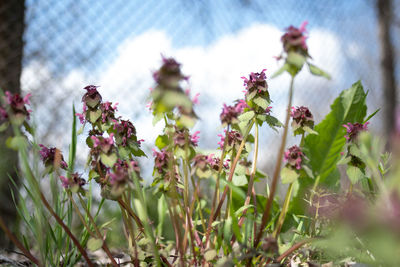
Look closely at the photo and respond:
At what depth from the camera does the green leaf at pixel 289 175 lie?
0.73m

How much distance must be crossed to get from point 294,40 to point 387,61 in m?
4.48

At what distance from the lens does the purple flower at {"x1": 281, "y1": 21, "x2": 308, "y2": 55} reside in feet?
2.05

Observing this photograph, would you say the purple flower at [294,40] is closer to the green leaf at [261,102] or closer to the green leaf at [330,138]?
Result: the green leaf at [261,102]

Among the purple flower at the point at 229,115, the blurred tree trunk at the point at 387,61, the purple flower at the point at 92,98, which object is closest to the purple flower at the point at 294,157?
the purple flower at the point at 229,115

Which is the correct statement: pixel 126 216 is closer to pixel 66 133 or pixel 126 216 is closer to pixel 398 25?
pixel 66 133

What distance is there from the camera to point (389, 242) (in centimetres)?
42

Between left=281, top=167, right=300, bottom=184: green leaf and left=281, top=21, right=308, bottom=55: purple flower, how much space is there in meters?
0.26

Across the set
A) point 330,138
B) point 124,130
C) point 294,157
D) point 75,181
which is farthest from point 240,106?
point 330,138

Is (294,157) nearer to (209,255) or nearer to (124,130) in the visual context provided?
(209,255)

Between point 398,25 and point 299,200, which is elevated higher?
point 398,25

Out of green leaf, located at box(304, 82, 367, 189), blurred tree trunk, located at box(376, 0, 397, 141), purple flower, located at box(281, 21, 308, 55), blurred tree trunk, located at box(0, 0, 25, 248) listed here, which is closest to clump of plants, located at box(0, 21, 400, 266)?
purple flower, located at box(281, 21, 308, 55)

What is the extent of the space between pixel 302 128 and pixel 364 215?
502 mm

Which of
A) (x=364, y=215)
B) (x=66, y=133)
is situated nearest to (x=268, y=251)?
(x=364, y=215)

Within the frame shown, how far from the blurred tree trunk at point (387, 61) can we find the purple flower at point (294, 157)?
3.90 m
